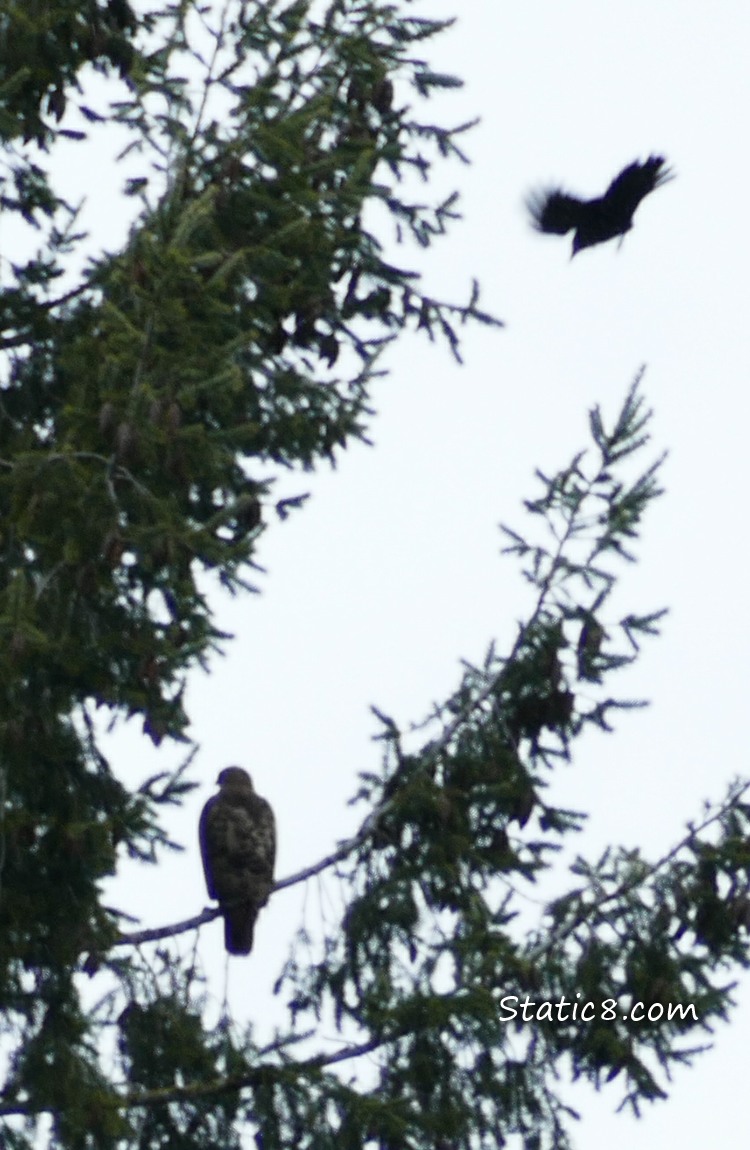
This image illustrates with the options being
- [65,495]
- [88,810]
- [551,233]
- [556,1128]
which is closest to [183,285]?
[65,495]

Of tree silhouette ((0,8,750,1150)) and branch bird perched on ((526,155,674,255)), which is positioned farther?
branch bird perched on ((526,155,674,255))

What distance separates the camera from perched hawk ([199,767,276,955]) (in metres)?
9.73

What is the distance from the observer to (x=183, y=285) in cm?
730

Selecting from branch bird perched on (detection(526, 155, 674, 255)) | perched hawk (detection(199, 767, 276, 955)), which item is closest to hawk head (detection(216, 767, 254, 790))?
perched hawk (detection(199, 767, 276, 955))

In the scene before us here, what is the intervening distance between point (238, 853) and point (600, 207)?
408cm

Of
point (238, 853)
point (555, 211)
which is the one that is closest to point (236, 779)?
point (238, 853)

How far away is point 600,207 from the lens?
11820 millimetres

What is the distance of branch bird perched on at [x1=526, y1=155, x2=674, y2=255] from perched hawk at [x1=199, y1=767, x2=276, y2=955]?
346 cm

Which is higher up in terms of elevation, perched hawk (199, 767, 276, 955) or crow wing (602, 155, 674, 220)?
crow wing (602, 155, 674, 220)

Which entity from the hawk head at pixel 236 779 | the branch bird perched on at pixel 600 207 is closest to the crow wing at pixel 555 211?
the branch bird perched on at pixel 600 207

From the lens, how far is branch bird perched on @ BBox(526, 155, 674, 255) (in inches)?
457

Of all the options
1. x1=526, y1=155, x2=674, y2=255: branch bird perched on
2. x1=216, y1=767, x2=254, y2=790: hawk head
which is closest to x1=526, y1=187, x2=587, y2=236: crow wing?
x1=526, y1=155, x2=674, y2=255: branch bird perched on

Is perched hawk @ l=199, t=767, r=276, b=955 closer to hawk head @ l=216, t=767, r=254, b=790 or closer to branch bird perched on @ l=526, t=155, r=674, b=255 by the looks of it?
hawk head @ l=216, t=767, r=254, b=790

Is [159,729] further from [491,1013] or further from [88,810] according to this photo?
[491,1013]
